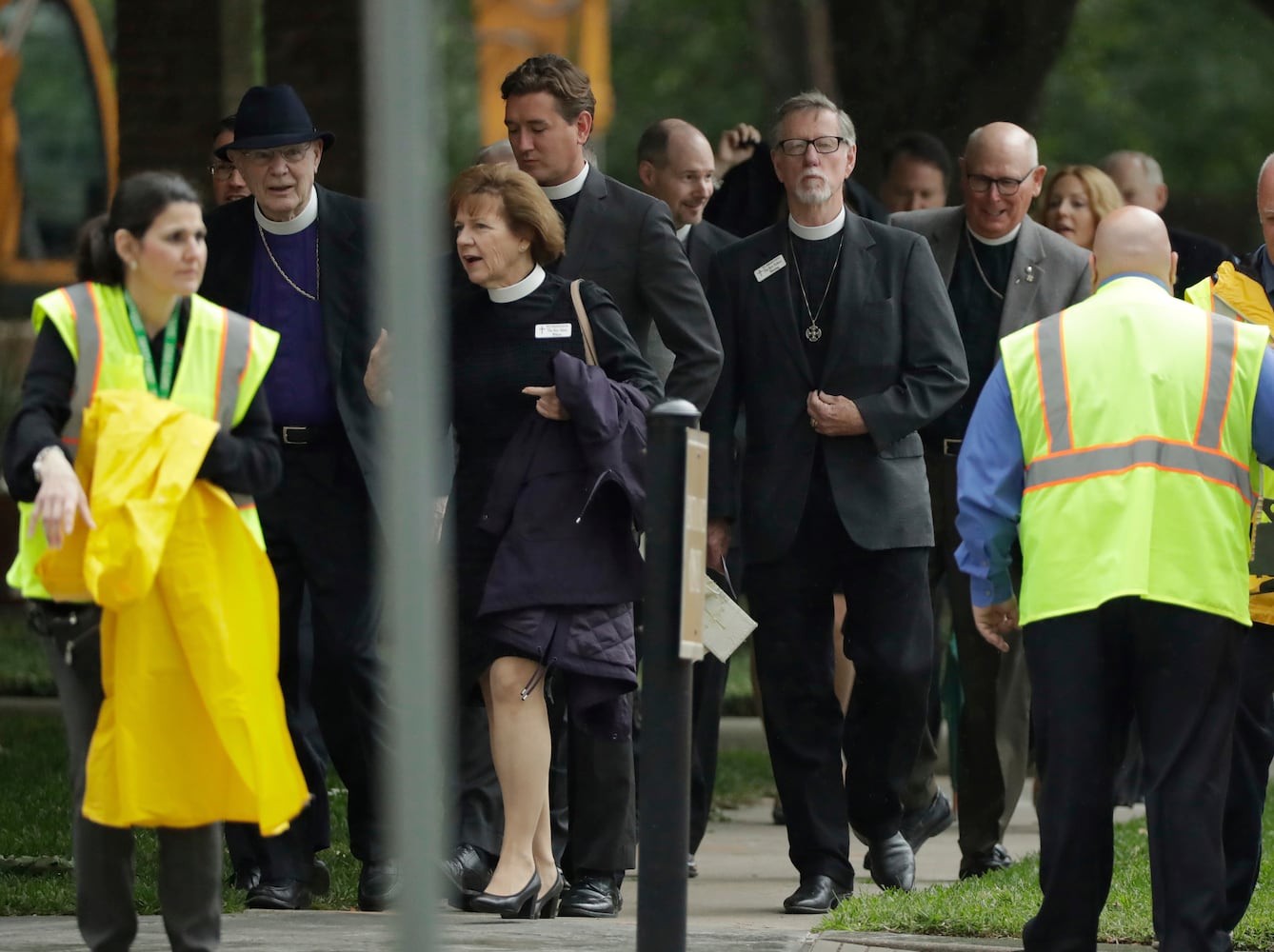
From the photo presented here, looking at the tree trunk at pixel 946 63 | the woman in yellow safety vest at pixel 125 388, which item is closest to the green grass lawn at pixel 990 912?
the woman in yellow safety vest at pixel 125 388

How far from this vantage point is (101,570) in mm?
5484

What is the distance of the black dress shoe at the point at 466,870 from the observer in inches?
291

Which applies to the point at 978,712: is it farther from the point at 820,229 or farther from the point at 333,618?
the point at 333,618

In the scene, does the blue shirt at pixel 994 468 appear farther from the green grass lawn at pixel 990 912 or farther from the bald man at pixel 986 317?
the bald man at pixel 986 317

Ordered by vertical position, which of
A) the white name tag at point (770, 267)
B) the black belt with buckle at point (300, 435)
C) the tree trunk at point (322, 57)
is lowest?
the black belt with buckle at point (300, 435)

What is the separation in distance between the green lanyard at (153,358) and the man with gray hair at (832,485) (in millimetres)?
2493

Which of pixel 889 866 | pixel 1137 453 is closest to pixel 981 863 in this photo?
pixel 889 866

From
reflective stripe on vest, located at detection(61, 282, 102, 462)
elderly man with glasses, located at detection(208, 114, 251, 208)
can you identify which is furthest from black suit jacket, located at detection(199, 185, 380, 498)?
reflective stripe on vest, located at detection(61, 282, 102, 462)

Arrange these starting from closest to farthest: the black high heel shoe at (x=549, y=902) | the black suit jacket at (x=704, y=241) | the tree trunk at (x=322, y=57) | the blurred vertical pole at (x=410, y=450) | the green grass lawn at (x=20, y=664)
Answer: the blurred vertical pole at (x=410, y=450) → the black high heel shoe at (x=549, y=902) → the black suit jacket at (x=704, y=241) → the green grass lawn at (x=20, y=664) → the tree trunk at (x=322, y=57)

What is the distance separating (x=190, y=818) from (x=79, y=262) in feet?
4.13

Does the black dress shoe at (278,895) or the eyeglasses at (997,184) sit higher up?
the eyeglasses at (997,184)

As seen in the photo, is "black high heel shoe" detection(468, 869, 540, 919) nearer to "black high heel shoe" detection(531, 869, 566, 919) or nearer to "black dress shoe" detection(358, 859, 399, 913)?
"black high heel shoe" detection(531, 869, 566, 919)

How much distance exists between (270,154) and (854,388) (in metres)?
1.86

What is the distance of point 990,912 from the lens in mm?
7066
